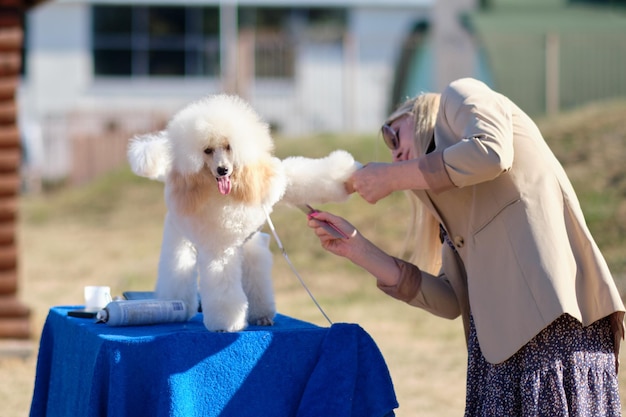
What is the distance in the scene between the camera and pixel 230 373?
253 centimetres

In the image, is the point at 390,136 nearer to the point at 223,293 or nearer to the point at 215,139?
the point at 215,139

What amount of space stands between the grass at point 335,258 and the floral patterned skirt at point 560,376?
8.73 ft

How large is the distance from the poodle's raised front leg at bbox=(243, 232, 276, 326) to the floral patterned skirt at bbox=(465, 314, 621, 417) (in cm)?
75

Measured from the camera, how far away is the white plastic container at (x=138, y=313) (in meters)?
2.79

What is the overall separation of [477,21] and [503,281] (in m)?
12.3

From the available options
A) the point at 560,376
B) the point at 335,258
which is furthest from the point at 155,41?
the point at 560,376

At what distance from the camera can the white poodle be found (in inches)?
99.7

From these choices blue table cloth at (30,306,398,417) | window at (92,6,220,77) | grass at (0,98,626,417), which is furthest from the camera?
window at (92,6,220,77)

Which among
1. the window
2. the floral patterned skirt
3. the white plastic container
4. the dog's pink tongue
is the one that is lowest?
the floral patterned skirt

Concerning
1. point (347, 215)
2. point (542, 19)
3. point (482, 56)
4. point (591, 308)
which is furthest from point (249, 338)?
point (542, 19)

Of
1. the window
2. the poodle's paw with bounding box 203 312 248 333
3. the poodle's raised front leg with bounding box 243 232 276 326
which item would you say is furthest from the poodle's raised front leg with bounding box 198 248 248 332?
the window

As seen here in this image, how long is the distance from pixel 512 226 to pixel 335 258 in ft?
24.5

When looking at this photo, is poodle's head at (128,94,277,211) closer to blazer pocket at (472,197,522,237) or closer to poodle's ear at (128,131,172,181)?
poodle's ear at (128,131,172,181)

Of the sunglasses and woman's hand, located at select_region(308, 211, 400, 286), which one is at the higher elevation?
the sunglasses
